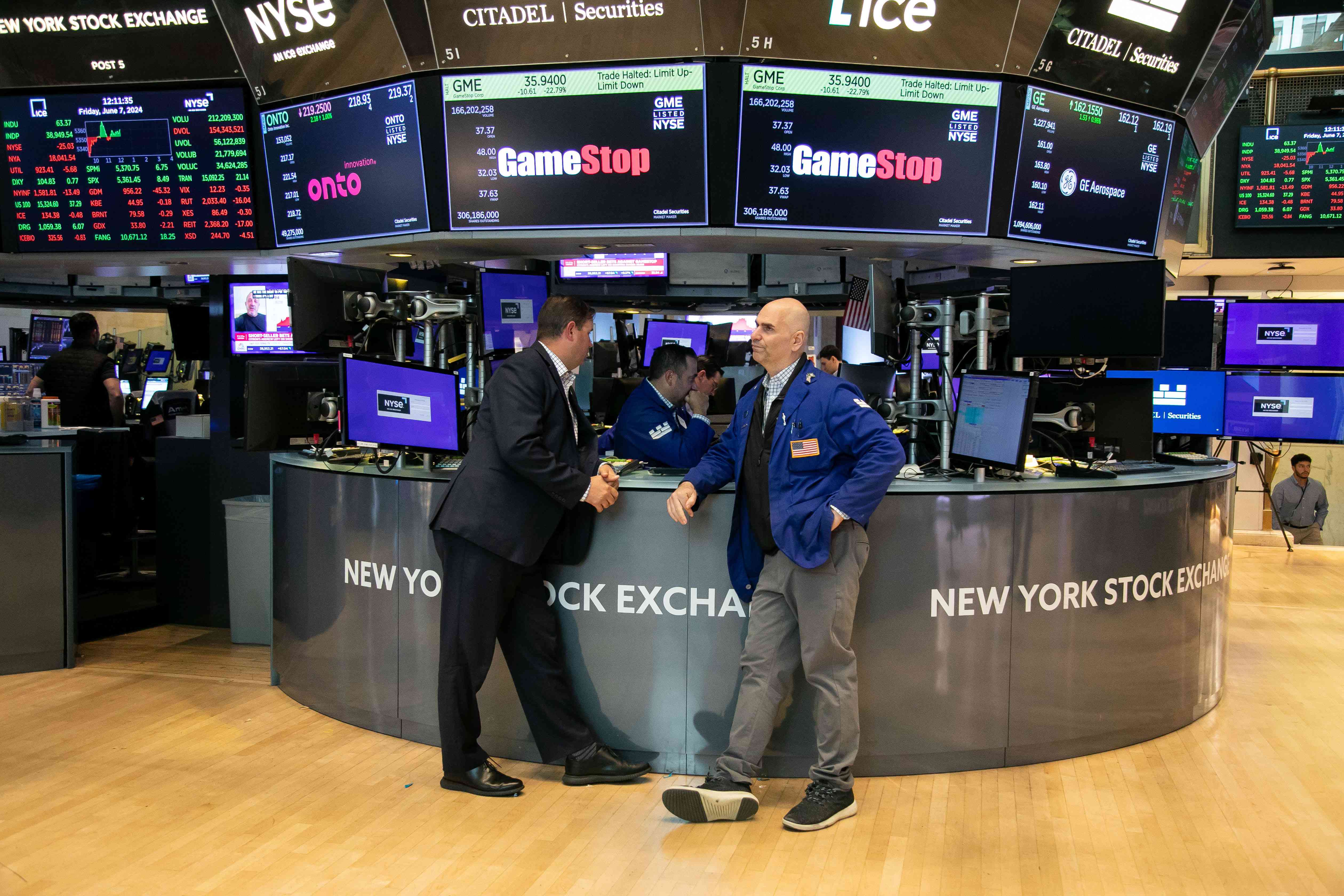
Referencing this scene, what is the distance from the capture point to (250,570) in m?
5.10

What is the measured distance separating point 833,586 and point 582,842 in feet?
3.38

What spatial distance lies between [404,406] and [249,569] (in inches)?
75.6

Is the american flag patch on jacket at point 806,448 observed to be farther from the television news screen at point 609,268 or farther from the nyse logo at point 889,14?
the television news screen at point 609,268

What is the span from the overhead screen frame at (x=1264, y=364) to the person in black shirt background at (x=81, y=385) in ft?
21.8

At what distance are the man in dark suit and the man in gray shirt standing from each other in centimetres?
736

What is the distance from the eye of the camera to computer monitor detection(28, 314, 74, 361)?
44.9ft

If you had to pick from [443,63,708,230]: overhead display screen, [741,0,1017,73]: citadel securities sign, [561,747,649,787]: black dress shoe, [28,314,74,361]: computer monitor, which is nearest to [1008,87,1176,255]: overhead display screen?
[741,0,1017,73]: citadel securities sign

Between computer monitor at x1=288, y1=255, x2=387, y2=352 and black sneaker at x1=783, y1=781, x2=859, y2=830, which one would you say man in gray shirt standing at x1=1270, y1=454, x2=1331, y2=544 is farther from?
computer monitor at x1=288, y1=255, x2=387, y2=352

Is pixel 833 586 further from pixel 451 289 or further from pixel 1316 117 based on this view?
pixel 1316 117

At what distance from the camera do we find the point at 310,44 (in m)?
4.39

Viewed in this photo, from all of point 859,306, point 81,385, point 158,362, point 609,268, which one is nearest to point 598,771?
point 859,306

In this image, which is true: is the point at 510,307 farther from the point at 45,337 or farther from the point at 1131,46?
the point at 45,337

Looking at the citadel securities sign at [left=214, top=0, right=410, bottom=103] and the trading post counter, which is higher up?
the citadel securities sign at [left=214, top=0, right=410, bottom=103]

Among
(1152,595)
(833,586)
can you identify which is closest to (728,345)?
(1152,595)
